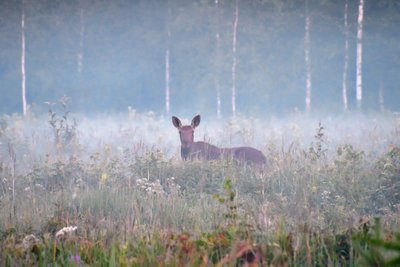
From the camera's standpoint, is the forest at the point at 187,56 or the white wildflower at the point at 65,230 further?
the forest at the point at 187,56

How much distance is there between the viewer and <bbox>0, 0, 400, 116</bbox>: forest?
38156 millimetres

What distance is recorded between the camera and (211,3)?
121ft

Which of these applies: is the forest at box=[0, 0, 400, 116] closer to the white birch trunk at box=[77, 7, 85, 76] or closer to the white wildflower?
the white birch trunk at box=[77, 7, 85, 76]

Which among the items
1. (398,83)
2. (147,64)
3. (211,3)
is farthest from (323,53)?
(147,64)

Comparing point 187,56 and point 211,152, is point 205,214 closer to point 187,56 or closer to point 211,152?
point 211,152

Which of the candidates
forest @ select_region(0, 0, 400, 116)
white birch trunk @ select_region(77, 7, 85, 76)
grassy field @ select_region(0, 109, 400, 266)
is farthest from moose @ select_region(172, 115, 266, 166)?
white birch trunk @ select_region(77, 7, 85, 76)

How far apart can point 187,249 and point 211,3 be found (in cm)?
3495

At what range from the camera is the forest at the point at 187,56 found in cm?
3816

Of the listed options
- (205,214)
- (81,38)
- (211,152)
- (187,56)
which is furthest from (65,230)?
(187,56)

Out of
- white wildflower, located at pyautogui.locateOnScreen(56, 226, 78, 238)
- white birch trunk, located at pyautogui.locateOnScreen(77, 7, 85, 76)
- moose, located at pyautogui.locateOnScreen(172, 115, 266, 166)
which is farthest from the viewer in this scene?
white birch trunk, located at pyautogui.locateOnScreen(77, 7, 85, 76)

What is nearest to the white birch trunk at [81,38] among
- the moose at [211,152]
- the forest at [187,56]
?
the forest at [187,56]

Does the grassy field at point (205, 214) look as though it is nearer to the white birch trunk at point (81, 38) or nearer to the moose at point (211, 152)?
the moose at point (211, 152)

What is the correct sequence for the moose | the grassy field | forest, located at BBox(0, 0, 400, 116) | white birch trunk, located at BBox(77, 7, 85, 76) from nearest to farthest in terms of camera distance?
1. the grassy field
2. the moose
3. white birch trunk, located at BBox(77, 7, 85, 76)
4. forest, located at BBox(0, 0, 400, 116)

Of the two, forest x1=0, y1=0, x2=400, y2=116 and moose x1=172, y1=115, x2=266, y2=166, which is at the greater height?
forest x1=0, y1=0, x2=400, y2=116
